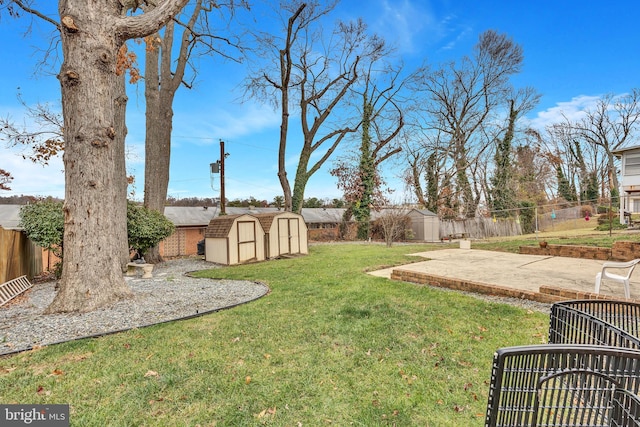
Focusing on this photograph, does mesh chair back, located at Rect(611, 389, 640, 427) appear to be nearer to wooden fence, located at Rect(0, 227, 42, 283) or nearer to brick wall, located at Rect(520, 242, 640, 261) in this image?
brick wall, located at Rect(520, 242, 640, 261)

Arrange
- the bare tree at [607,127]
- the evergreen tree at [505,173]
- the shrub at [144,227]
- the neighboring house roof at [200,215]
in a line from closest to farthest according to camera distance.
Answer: the shrub at [144,227] → the neighboring house roof at [200,215] → the evergreen tree at [505,173] → the bare tree at [607,127]

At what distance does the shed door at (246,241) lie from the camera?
34.8 feet

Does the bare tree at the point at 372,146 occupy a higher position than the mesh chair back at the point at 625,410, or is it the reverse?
the bare tree at the point at 372,146

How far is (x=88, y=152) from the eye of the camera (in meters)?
4.27

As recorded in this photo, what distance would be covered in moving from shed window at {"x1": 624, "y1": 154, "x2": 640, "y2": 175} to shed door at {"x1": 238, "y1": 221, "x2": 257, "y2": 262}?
61.5 feet

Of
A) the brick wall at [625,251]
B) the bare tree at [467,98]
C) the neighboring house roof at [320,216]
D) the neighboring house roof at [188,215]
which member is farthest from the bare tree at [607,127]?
the neighboring house roof at [188,215]

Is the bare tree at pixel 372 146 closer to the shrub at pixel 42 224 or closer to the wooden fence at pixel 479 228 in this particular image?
the wooden fence at pixel 479 228

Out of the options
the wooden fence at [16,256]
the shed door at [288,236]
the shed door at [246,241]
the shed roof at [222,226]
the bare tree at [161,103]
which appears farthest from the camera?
the shed door at [288,236]

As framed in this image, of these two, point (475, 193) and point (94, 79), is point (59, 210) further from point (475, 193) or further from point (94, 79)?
point (475, 193)

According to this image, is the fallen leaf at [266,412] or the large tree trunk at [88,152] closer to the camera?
the fallen leaf at [266,412]

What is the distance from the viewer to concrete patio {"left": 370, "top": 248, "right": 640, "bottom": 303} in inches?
182

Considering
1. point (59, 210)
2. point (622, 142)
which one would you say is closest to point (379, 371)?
point (59, 210)

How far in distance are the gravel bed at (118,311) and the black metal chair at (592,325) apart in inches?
154

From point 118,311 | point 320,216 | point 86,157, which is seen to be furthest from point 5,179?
point 118,311
